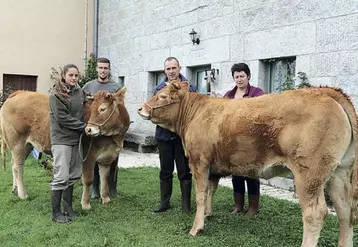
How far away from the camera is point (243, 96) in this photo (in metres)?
5.52

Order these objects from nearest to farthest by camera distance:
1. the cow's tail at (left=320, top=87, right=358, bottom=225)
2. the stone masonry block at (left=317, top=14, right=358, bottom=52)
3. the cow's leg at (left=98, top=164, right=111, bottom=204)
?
1. the cow's tail at (left=320, top=87, right=358, bottom=225)
2. the cow's leg at (left=98, top=164, right=111, bottom=204)
3. the stone masonry block at (left=317, top=14, right=358, bottom=52)

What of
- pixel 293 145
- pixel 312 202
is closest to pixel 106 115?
pixel 293 145

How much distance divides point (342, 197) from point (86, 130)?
3058 mm

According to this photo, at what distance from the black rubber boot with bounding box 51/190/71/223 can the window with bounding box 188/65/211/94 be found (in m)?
5.52

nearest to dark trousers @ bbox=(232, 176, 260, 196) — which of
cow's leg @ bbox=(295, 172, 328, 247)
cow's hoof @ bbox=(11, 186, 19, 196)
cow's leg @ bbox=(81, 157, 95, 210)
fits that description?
cow's leg @ bbox=(295, 172, 328, 247)

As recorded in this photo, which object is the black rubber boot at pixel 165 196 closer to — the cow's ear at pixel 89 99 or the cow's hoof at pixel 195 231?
the cow's hoof at pixel 195 231

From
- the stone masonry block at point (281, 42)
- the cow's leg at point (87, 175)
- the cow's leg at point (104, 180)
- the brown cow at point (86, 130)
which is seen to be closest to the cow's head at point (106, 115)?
the brown cow at point (86, 130)

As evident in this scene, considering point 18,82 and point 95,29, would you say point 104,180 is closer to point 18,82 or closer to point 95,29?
point 18,82

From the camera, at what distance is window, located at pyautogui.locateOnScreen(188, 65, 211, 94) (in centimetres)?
1056

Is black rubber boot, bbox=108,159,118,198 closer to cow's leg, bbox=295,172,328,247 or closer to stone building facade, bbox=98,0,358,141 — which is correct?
stone building facade, bbox=98,0,358,141

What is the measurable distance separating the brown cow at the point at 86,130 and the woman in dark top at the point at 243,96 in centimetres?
154

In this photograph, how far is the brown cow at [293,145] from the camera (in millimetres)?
4000

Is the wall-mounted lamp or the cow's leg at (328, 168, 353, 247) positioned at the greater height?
the wall-mounted lamp

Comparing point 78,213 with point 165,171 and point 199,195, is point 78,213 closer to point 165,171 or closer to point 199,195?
point 165,171
